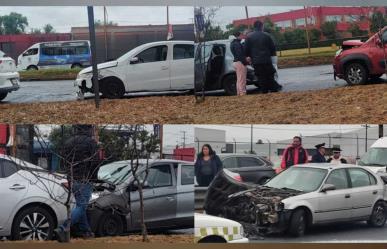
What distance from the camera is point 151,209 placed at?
281 inches

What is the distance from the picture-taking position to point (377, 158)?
7117 millimetres

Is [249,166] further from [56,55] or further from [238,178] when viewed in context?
[56,55]

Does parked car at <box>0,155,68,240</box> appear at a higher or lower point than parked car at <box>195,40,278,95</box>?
lower

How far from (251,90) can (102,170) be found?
1.92 metres

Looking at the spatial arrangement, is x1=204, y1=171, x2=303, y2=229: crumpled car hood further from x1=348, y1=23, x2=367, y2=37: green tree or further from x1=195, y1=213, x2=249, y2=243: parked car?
x1=348, y1=23, x2=367, y2=37: green tree

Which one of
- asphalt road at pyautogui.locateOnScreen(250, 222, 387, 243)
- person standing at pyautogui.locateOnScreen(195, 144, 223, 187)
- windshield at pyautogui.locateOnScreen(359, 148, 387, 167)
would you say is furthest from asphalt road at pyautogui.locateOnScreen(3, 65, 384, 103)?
asphalt road at pyautogui.locateOnScreen(250, 222, 387, 243)

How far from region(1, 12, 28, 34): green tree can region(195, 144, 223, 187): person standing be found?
248cm

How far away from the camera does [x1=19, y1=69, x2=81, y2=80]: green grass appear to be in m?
7.46

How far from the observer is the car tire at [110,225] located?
7.16m

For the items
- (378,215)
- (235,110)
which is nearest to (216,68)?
(235,110)

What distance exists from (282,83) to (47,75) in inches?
108

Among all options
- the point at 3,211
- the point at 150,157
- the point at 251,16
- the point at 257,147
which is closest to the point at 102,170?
the point at 150,157

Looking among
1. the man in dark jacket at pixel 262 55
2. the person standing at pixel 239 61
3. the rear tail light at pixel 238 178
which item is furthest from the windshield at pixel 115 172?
the man in dark jacket at pixel 262 55

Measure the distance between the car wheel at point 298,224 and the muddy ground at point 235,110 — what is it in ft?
3.39
